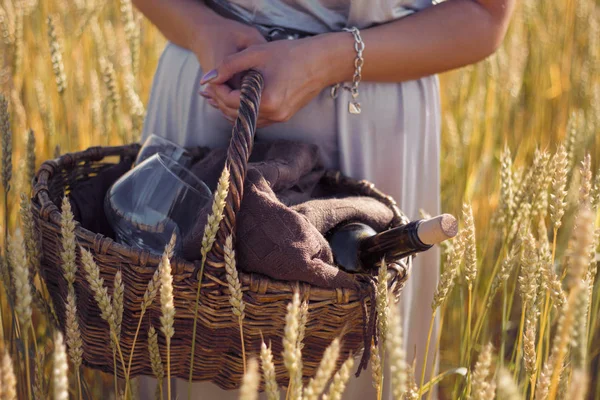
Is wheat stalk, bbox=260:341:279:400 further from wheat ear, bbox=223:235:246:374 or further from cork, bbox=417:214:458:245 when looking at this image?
cork, bbox=417:214:458:245

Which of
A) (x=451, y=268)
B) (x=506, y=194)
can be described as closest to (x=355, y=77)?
(x=506, y=194)

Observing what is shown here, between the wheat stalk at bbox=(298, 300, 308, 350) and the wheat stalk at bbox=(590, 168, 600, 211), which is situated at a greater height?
the wheat stalk at bbox=(590, 168, 600, 211)

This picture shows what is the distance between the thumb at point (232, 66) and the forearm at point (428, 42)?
4.6 inches

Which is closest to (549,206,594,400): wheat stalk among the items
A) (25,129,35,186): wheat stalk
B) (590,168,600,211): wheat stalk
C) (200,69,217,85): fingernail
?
(590,168,600,211): wheat stalk

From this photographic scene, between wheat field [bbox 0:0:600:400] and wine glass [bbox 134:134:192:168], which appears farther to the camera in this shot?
wine glass [bbox 134:134:192:168]

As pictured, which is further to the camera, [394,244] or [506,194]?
[506,194]

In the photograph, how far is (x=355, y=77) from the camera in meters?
0.95

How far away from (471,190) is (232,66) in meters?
0.83

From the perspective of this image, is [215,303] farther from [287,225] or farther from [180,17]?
[180,17]

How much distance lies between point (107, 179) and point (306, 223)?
0.38 meters

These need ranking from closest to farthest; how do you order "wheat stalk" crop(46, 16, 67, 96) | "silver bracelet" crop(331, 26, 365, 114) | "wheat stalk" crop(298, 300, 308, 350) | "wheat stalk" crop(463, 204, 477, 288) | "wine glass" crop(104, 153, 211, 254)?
"wheat stalk" crop(298, 300, 308, 350) < "wheat stalk" crop(463, 204, 477, 288) < "wine glass" crop(104, 153, 211, 254) < "silver bracelet" crop(331, 26, 365, 114) < "wheat stalk" crop(46, 16, 67, 96)

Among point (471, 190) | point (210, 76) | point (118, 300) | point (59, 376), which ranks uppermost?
point (471, 190)

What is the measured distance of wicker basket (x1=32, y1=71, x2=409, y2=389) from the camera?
0.71m

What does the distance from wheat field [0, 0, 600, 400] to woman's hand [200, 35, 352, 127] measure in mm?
285
